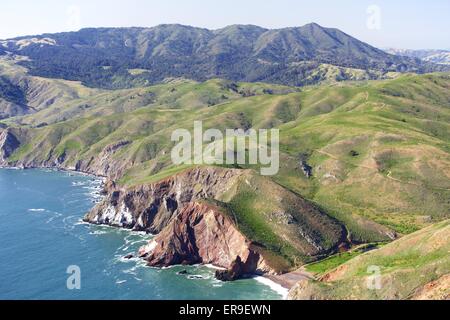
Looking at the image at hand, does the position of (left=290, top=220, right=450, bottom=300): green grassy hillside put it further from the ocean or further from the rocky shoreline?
the rocky shoreline

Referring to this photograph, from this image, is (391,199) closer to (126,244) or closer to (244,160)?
(244,160)

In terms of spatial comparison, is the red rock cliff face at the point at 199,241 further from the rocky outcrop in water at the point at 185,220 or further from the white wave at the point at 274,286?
the white wave at the point at 274,286

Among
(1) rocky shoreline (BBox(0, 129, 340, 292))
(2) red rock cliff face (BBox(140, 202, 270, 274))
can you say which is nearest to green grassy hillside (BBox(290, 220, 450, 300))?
(1) rocky shoreline (BBox(0, 129, 340, 292))

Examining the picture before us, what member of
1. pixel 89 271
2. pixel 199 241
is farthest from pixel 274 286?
pixel 89 271

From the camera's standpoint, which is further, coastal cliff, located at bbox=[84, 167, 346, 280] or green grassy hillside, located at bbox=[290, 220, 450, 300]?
coastal cliff, located at bbox=[84, 167, 346, 280]

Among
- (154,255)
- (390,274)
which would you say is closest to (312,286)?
(390,274)

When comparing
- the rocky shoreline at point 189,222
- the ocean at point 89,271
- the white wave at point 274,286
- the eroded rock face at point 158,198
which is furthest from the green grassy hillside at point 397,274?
the eroded rock face at point 158,198

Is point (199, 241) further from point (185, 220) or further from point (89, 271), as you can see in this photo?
point (89, 271)
